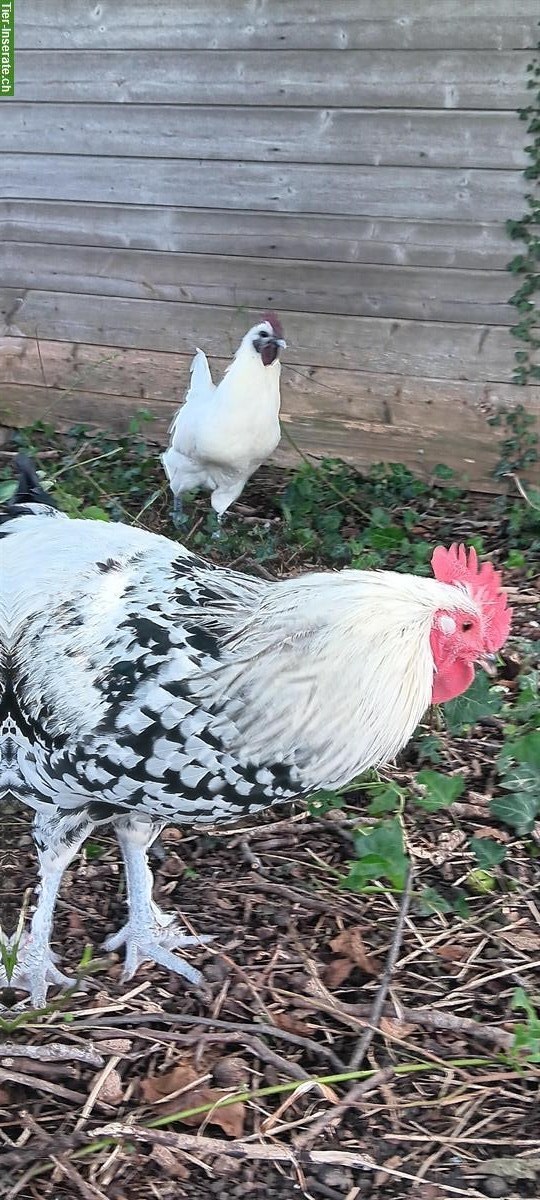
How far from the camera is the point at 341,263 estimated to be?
5039 millimetres

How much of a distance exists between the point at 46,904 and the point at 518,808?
1.26m

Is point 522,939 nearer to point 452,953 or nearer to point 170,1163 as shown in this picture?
point 452,953

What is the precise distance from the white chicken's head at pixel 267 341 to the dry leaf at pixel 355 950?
8.90ft

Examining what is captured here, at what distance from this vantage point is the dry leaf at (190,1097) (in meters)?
2.18

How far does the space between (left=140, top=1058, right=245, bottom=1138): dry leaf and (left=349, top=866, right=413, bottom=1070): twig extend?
285mm

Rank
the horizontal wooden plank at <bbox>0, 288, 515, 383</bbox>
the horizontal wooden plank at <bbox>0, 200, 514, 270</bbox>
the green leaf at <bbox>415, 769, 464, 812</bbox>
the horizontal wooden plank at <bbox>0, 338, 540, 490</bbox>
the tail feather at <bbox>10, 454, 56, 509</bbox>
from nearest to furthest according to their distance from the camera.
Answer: the green leaf at <bbox>415, 769, 464, 812</bbox>
the tail feather at <bbox>10, 454, 56, 509</bbox>
the horizontal wooden plank at <bbox>0, 200, 514, 270</bbox>
the horizontal wooden plank at <bbox>0, 288, 515, 383</bbox>
the horizontal wooden plank at <bbox>0, 338, 540, 490</bbox>

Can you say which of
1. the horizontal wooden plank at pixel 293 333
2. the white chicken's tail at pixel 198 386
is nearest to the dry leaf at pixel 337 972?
the white chicken's tail at pixel 198 386

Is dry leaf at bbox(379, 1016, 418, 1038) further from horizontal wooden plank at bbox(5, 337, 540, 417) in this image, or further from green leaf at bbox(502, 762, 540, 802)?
horizontal wooden plank at bbox(5, 337, 540, 417)

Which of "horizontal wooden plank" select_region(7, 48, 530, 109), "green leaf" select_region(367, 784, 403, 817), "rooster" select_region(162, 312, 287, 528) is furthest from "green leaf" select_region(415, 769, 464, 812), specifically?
"horizontal wooden plank" select_region(7, 48, 530, 109)

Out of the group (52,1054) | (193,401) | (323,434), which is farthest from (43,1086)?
(323,434)

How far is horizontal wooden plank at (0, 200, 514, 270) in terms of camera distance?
4.80 metres

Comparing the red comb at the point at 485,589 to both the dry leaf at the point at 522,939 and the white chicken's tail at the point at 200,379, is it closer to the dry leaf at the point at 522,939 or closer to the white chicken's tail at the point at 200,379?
the dry leaf at the point at 522,939

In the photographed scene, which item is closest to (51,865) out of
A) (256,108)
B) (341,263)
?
(341,263)

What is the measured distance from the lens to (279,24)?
15.8ft
